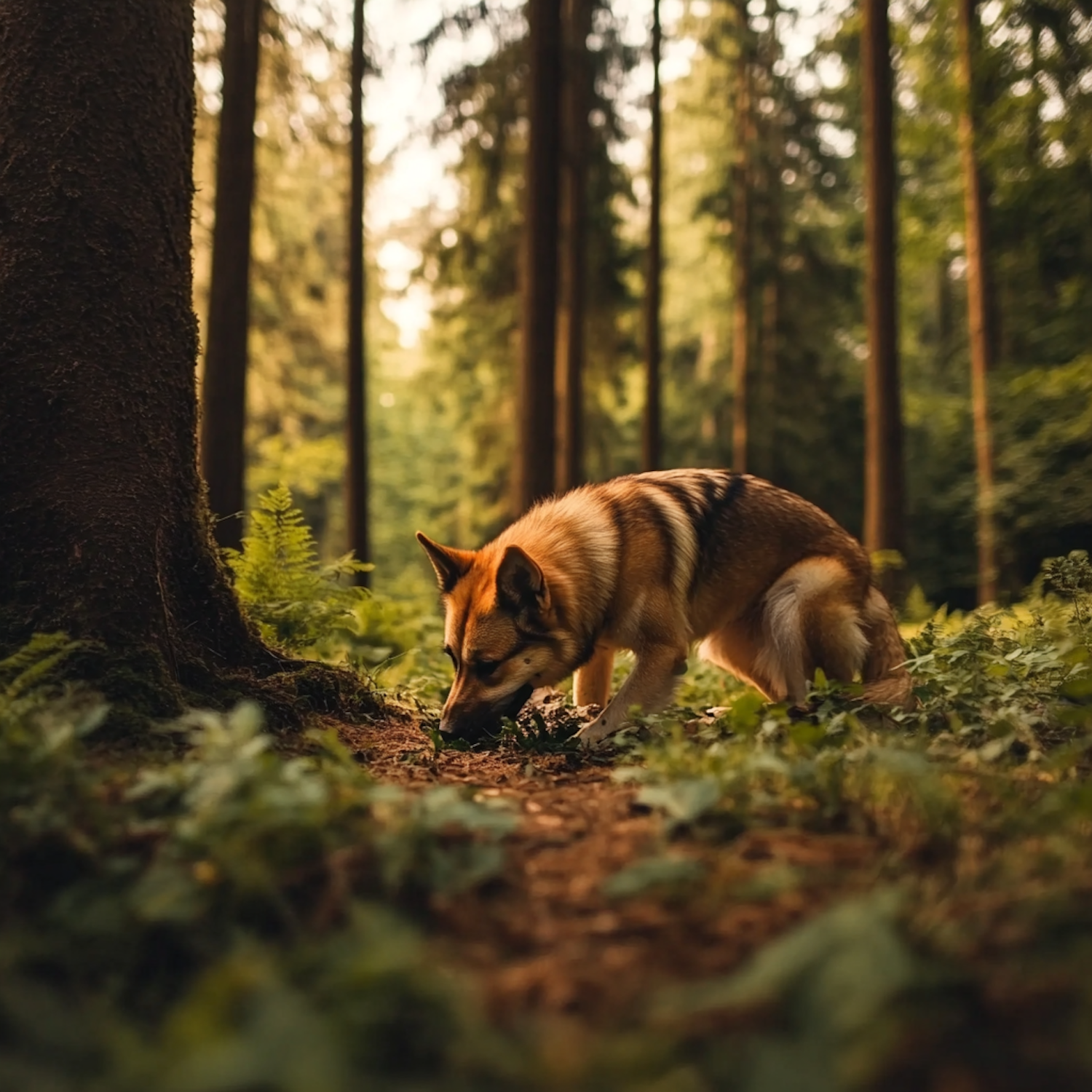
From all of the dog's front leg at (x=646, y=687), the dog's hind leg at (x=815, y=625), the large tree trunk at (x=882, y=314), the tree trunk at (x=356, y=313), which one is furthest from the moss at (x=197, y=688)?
the tree trunk at (x=356, y=313)

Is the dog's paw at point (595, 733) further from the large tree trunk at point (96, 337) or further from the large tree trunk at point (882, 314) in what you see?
the large tree trunk at point (882, 314)

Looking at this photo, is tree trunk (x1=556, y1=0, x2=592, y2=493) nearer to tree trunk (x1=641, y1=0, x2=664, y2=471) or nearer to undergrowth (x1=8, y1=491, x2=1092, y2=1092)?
tree trunk (x1=641, y1=0, x2=664, y2=471)

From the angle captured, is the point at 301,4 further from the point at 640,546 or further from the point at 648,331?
the point at 640,546

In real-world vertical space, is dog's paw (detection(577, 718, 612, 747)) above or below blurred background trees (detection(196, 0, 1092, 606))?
below

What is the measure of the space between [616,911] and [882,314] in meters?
10.3

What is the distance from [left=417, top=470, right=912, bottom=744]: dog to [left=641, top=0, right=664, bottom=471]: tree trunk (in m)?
10.6

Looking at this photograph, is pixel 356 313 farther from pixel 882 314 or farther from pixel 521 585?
pixel 521 585

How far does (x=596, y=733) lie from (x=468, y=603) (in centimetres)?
99

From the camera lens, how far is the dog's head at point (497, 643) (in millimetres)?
4531

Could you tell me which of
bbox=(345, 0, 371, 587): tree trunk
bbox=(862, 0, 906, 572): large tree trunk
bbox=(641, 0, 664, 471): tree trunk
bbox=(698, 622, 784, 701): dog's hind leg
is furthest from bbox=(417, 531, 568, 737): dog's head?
bbox=(641, 0, 664, 471): tree trunk

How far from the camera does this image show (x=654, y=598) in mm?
4938

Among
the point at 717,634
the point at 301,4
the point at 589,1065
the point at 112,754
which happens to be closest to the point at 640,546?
the point at 717,634

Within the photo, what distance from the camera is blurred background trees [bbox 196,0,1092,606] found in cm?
1300

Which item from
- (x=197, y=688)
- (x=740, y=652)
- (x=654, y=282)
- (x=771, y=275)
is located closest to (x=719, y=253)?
(x=771, y=275)
